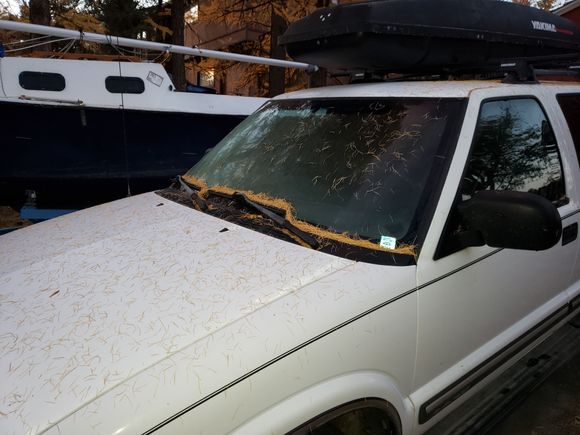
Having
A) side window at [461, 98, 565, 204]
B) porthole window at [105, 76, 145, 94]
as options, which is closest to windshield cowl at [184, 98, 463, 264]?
side window at [461, 98, 565, 204]

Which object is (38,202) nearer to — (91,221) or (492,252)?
(91,221)

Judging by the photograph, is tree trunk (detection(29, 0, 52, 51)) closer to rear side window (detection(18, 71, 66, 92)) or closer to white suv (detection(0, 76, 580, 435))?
rear side window (detection(18, 71, 66, 92))

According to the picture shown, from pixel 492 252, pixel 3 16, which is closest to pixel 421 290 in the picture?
pixel 492 252

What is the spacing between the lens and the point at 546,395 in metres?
2.84

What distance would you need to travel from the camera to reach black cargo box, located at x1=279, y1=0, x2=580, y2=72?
2393 millimetres

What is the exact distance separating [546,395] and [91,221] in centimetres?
282

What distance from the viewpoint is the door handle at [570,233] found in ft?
8.11

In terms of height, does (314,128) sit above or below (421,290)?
above

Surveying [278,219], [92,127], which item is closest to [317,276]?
[278,219]

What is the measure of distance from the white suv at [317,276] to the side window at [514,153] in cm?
1

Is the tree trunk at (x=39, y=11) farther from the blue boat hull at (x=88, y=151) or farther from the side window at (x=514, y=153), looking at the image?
the side window at (x=514, y=153)

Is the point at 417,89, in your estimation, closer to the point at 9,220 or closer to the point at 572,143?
the point at 572,143

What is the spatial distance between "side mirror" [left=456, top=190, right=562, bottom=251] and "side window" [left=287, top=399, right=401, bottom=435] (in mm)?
737

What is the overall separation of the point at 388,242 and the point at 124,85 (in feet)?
18.9
